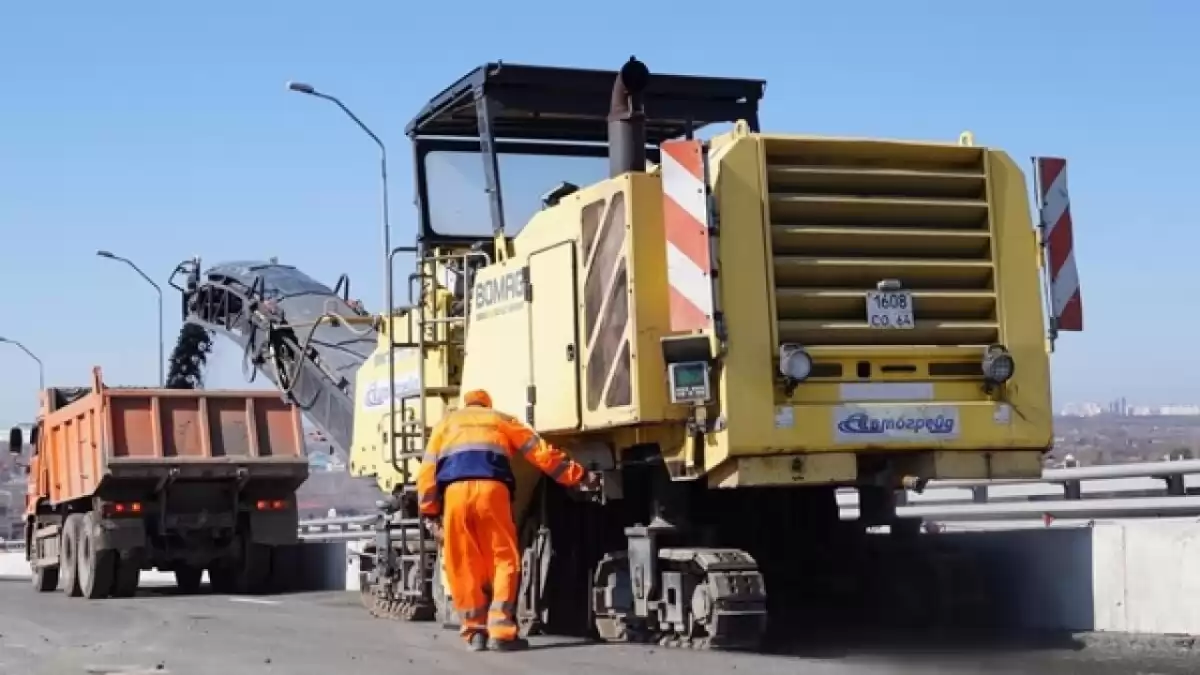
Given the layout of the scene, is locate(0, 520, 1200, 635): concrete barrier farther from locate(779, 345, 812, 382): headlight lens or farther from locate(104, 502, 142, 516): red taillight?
locate(104, 502, 142, 516): red taillight

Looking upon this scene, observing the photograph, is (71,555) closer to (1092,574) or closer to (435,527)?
(435,527)

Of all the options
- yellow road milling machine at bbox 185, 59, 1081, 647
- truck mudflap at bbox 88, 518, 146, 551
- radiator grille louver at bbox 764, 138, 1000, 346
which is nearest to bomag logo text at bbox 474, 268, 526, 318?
Answer: yellow road milling machine at bbox 185, 59, 1081, 647

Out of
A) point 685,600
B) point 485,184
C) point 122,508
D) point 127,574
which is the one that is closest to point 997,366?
point 685,600

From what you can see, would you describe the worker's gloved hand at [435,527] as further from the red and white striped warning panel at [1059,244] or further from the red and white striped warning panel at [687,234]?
the red and white striped warning panel at [1059,244]

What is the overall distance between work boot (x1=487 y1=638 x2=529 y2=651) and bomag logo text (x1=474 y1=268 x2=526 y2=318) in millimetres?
2062

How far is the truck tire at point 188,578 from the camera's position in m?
20.6

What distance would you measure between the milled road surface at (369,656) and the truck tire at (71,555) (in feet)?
18.8

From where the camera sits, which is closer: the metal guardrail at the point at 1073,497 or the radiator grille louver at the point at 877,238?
the radiator grille louver at the point at 877,238

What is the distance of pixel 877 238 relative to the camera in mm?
9320

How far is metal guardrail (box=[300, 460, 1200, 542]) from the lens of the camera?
37.0 feet

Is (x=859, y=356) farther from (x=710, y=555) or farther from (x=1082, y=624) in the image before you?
(x=1082, y=624)

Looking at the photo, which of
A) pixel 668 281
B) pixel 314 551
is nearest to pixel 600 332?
pixel 668 281

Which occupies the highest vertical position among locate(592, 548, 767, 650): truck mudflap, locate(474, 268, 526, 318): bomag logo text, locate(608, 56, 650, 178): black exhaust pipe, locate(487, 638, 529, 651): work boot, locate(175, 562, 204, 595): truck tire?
locate(608, 56, 650, 178): black exhaust pipe

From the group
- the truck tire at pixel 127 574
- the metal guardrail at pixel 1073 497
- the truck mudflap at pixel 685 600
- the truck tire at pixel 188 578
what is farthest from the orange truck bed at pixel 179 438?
the truck mudflap at pixel 685 600
